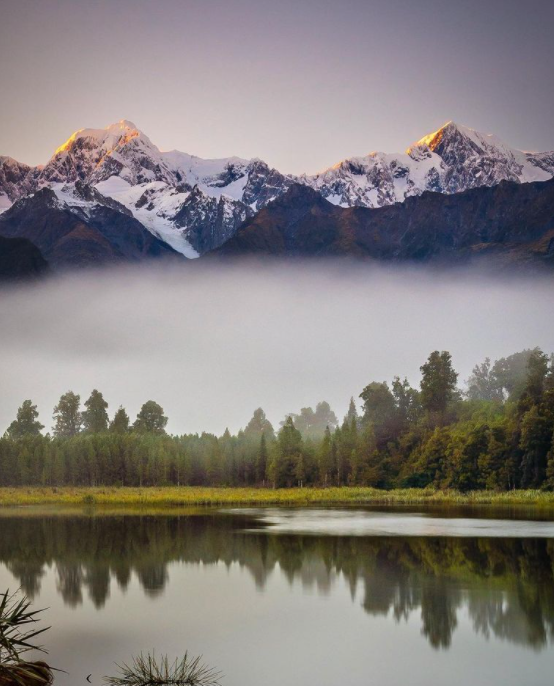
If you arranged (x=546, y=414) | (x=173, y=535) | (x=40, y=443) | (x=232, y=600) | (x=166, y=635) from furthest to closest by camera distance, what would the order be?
(x=40, y=443), (x=546, y=414), (x=173, y=535), (x=232, y=600), (x=166, y=635)

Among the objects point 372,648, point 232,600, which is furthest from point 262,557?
point 372,648

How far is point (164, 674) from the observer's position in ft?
96.0

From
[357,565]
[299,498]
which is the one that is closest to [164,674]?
[357,565]

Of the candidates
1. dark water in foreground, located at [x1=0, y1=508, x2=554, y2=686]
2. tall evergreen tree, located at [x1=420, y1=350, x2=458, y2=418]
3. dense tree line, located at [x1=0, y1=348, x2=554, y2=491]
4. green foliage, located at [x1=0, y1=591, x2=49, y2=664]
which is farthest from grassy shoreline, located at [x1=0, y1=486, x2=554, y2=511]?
green foliage, located at [x1=0, y1=591, x2=49, y2=664]

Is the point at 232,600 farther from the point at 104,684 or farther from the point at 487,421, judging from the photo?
the point at 487,421

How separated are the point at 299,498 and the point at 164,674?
366 feet

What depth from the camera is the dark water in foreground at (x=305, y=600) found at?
3141 cm

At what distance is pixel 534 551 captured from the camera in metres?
57.4

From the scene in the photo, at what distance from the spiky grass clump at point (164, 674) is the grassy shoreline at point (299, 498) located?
92574 mm

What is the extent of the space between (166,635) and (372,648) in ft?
27.6

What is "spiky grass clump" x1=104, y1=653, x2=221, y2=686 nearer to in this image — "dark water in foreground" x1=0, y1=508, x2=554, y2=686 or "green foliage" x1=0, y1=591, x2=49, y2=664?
"dark water in foreground" x1=0, y1=508, x2=554, y2=686

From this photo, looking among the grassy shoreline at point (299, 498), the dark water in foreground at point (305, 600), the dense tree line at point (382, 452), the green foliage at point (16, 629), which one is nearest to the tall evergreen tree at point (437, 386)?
the dense tree line at point (382, 452)

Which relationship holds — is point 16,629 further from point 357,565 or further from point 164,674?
point 357,565

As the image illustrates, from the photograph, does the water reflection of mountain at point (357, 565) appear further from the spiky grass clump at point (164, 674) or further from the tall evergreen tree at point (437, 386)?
the tall evergreen tree at point (437, 386)
